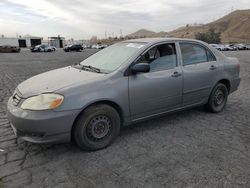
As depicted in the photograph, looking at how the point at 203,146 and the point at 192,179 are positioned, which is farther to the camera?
the point at 203,146

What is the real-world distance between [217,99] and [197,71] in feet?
3.31

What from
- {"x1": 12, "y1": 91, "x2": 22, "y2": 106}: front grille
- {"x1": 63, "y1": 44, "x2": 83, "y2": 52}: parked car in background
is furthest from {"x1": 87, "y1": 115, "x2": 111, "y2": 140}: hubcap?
{"x1": 63, "y1": 44, "x2": 83, "y2": 52}: parked car in background

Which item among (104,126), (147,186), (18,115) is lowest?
(147,186)

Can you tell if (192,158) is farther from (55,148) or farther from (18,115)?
(18,115)

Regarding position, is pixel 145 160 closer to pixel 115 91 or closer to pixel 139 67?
pixel 115 91

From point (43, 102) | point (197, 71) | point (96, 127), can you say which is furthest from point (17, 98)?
point (197, 71)

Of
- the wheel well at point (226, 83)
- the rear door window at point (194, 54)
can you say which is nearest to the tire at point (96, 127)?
the rear door window at point (194, 54)

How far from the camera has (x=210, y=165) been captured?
286 cm

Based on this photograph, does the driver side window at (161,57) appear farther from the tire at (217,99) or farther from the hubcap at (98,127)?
the tire at (217,99)

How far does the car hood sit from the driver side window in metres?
0.92

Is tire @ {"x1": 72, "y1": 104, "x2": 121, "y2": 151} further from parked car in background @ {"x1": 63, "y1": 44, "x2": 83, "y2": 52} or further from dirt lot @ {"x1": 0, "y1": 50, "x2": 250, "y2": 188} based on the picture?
parked car in background @ {"x1": 63, "y1": 44, "x2": 83, "y2": 52}

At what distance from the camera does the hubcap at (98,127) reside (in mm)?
3148

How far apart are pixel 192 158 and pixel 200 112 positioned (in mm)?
2000

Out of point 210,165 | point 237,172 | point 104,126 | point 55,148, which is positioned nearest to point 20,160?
point 55,148
